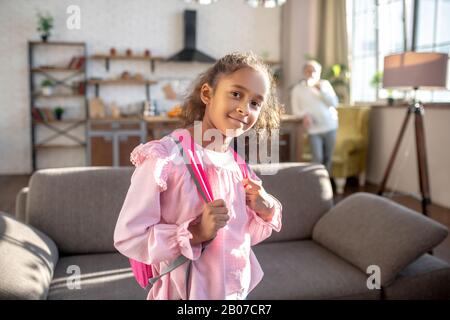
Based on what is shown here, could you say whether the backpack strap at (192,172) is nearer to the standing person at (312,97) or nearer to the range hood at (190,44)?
the standing person at (312,97)

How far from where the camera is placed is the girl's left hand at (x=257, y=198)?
0.38 metres

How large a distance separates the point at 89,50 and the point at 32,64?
1.97 feet

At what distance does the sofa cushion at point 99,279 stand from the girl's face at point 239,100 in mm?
605

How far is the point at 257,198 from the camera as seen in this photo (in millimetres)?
386

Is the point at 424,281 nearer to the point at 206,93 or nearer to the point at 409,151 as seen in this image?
the point at 206,93

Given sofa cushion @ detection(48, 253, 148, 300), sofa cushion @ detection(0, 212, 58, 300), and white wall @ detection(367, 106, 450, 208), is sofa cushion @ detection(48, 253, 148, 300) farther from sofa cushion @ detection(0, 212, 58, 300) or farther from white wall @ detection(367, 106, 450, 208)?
white wall @ detection(367, 106, 450, 208)

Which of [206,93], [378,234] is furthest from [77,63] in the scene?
[206,93]

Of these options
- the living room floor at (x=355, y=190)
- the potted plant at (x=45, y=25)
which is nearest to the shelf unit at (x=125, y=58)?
the potted plant at (x=45, y=25)

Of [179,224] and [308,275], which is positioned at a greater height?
[179,224]

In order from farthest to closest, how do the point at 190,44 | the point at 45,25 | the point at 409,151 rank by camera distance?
1. the point at 190,44
2. the point at 45,25
3. the point at 409,151

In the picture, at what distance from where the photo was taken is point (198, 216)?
15.2 inches

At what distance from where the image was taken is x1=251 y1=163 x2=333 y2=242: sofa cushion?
42.6 inches

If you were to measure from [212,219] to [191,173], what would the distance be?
5cm
